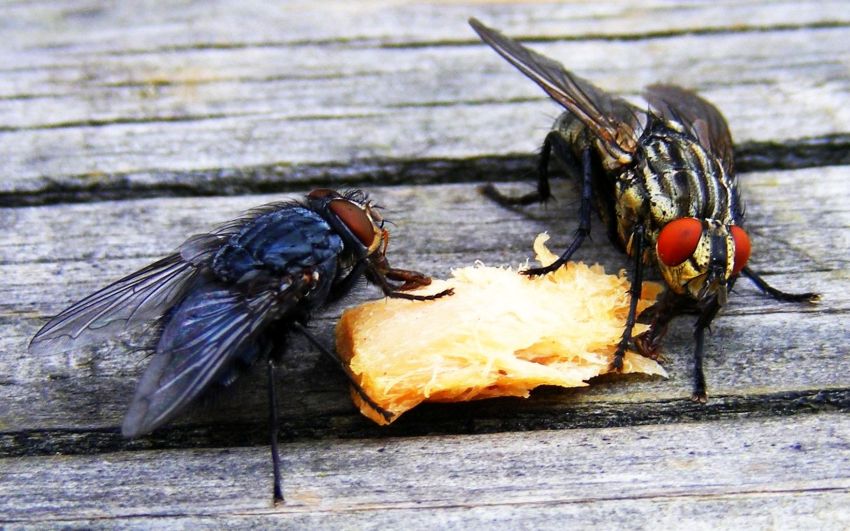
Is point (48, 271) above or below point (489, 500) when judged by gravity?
above

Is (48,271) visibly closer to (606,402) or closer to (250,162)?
(250,162)

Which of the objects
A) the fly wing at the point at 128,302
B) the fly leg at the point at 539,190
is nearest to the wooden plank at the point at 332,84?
the fly leg at the point at 539,190

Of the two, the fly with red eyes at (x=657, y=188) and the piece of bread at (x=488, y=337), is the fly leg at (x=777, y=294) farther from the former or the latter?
the piece of bread at (x=488, y=337)

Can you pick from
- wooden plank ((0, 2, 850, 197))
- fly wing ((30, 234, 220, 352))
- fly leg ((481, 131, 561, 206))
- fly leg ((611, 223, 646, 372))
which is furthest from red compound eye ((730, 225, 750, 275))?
fly wing ((30, 234, 220, 352))

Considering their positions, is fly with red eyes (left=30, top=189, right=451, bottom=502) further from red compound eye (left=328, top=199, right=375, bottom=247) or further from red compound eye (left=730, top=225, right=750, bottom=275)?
red compound eye (left=730, top=225, right=750, bottom=275)

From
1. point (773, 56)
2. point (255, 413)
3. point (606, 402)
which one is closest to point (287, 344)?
point (255, 413)

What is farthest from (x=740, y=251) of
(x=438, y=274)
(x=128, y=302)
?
(x=128, y=302)
